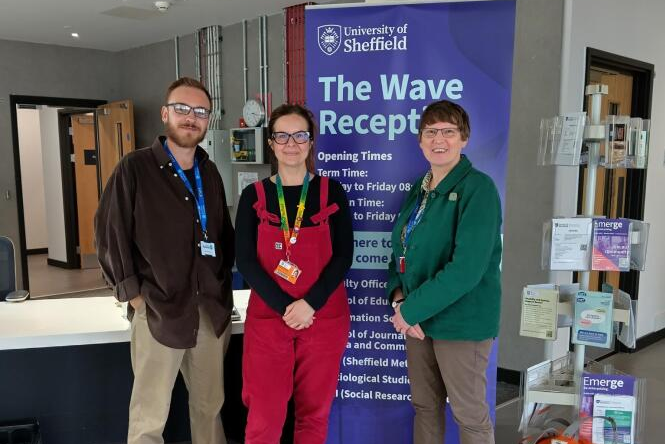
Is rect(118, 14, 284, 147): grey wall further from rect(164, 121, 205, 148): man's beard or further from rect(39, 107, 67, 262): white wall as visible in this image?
rect(164, 121, 205, 148): man's beard

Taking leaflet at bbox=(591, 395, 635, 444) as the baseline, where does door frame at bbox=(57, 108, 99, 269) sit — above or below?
above

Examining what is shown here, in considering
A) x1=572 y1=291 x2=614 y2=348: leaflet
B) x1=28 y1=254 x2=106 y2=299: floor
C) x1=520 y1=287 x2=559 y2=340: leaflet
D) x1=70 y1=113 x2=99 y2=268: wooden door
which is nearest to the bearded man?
x1=520 y1=287 x2=559 y2=340: leaflet

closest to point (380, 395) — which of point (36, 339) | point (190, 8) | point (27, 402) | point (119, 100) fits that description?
point (36, 339)

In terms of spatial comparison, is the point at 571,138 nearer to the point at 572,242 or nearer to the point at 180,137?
the point at 572,242

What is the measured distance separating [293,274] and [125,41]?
5841 mm

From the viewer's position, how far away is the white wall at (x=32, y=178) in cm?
917

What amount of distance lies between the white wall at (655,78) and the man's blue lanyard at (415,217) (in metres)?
1.89

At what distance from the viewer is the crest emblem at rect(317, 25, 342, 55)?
220 centimetres

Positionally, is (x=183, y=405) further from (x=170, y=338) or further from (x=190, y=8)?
(x=190, y=8)

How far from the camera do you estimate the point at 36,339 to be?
2.11 metres

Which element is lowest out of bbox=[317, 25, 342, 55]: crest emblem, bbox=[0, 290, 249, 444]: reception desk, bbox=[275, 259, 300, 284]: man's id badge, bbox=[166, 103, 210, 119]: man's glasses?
bbox=[0, 290, 249, 444]: reception desk

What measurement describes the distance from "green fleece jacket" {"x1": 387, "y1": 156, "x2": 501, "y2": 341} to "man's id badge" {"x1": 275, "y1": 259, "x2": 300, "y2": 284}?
1.24 ft

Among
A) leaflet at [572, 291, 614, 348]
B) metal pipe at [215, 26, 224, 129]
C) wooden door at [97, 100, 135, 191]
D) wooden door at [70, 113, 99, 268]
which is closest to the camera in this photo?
leaflet at [572, 291, 614, 348]

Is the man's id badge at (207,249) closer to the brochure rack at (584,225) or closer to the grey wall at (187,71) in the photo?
the brochure rack at (584,225)
